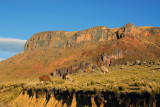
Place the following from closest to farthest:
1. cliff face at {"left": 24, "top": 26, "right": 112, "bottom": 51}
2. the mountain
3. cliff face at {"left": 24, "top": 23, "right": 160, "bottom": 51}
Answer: the mountain, cliff face at {"left": 24, "top": 23, "right": 160, "bottom": 51}, cliff face at {"left": 24, "top": 26, "right": 112, "bottom": 51}

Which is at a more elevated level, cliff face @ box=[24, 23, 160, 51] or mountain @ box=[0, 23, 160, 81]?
cliff face @ box=[24, 23, 160, 51]

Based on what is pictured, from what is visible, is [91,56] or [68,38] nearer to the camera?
[91,56]

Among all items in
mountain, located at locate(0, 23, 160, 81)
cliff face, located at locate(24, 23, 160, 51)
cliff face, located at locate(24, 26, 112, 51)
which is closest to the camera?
mountain, located at locate(0, 23, 160, 81)

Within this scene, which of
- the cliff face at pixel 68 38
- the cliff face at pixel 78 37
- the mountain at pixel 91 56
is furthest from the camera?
the cliff face at pixel 68 38

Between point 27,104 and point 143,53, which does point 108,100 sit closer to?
point 27,104

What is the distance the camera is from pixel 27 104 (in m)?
17.2

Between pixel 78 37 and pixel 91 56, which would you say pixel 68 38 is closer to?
pixel 78 37

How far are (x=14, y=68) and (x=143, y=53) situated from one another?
68314mm

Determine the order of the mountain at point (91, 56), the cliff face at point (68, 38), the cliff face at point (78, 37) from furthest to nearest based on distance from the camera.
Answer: the cliff face at point (68, 38)
the cliff face at point (78, 37)
the mountain at point (91, 56)

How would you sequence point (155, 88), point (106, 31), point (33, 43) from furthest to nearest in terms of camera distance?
point (33, 43), point (106, 31), point (155, 88)

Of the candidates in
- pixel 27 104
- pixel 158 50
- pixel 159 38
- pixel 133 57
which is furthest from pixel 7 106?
pixel 159 38

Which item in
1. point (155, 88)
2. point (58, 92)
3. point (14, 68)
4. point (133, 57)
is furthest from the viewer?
point (14, 68)

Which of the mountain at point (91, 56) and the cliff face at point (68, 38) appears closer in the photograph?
the mountain at point (91, 56)

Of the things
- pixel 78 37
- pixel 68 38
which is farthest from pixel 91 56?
pixel 68 38
